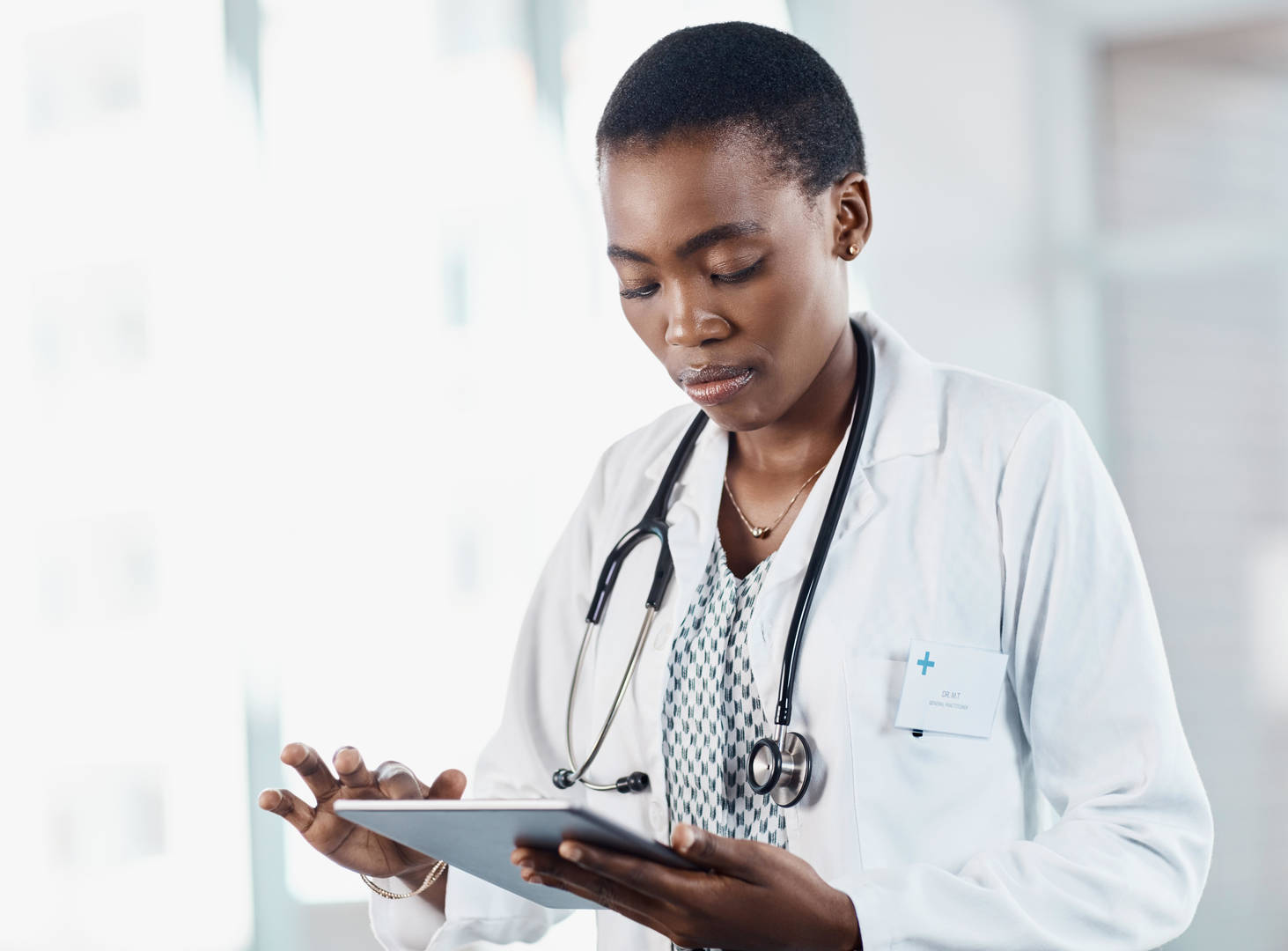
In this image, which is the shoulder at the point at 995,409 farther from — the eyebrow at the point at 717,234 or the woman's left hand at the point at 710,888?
the woman's left hand at the point at 710,888

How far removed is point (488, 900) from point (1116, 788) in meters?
0.63

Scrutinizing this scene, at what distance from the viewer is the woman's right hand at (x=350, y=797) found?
3.71 feet

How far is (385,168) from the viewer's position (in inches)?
102

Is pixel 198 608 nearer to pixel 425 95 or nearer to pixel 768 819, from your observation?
pixel 425 95

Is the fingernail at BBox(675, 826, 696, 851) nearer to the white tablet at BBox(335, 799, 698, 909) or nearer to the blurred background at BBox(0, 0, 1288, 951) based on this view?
the white tablet at BBox(335, 799, 698, 909)

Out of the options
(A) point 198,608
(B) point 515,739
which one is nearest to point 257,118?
(A) point 198,608

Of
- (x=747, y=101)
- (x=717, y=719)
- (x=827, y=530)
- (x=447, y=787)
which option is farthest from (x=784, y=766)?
(x=747, y=101)

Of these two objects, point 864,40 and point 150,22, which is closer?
point 150,22

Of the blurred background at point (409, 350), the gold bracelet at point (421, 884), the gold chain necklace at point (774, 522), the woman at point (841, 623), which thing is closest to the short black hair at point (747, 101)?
the woman at point (841, 623)

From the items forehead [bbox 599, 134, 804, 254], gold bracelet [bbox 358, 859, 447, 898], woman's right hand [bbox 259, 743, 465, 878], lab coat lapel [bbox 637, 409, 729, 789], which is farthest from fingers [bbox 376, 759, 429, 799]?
forehead [bbox 599, 134, 804, 254]

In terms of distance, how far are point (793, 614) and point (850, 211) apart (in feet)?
1.30

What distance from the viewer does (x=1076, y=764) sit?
1.07 meters

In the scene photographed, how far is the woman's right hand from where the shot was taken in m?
1.13

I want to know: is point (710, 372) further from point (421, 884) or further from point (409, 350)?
point (409, 350)
